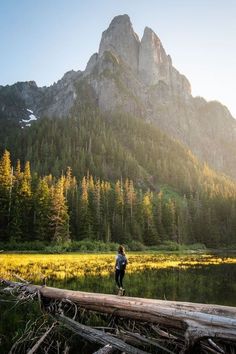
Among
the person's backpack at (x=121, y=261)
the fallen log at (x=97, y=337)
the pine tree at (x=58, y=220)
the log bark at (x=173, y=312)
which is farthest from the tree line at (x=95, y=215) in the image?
the fallen log at (x=97, y=337)

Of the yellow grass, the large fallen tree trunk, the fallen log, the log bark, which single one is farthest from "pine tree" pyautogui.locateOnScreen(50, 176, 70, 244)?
the fallen log

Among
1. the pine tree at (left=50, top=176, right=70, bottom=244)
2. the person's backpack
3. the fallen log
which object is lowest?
the fallen log

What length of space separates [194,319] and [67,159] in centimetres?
14293

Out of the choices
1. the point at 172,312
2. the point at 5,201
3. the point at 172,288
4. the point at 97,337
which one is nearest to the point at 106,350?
the point at 97,337

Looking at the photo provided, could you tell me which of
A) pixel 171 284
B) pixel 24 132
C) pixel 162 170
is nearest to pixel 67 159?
pixel 24 132

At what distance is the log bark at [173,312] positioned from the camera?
26.2 ft

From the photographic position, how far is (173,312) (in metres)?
9.55

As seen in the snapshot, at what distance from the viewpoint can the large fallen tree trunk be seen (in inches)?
314

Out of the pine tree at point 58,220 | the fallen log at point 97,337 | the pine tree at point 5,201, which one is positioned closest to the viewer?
the fallen log at point 97,337

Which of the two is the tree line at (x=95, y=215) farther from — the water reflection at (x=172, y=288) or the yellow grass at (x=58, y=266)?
the water reflection at (x=172, y=288)

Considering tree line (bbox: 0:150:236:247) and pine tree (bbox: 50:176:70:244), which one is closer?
tree line (bbox: 0:150:236:247)

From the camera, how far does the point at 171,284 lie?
79.7 ft

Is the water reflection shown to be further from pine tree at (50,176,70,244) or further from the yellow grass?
pine tree at (50,176,70,244)

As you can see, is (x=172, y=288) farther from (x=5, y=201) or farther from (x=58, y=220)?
(x=58, y=220)
